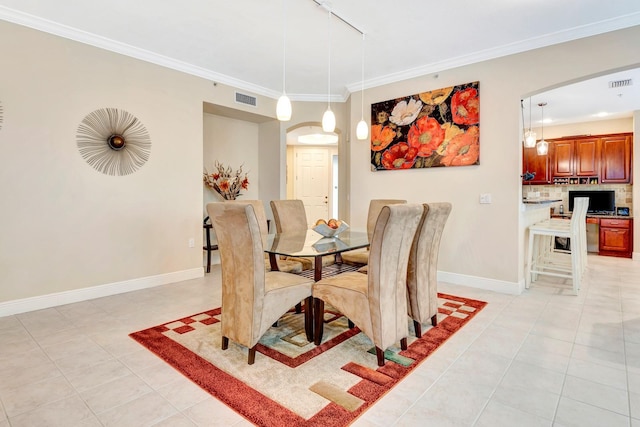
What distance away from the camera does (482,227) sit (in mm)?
3965

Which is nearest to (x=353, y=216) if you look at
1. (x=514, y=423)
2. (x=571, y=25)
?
(x=571, y=25)

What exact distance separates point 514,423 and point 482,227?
2.69 meters

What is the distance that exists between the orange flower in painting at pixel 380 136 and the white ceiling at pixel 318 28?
0.71 meters

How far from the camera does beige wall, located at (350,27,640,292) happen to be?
10.9 feet

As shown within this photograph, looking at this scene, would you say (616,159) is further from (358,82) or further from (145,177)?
(145,177)

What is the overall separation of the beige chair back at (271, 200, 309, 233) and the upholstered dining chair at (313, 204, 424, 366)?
154 centimetres

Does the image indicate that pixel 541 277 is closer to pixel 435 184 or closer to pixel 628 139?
pixel 435 184

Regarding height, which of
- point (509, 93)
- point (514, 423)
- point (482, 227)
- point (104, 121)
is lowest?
point (514, 423)

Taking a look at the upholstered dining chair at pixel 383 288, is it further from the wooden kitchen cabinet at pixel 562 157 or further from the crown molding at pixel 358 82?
the wooden kitchen cabinet at pixel 562 157

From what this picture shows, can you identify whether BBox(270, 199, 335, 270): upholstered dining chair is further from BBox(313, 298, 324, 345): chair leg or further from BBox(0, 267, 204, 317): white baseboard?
BBox(0, 267, 204, 317): white baseboard

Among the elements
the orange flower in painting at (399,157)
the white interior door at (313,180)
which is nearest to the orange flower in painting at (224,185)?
the orange flower in painting at (399,157)

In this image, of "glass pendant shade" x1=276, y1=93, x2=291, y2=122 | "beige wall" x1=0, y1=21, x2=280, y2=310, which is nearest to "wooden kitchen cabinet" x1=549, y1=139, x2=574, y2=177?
"glass pendant shade" x1=276, y1=93, x2=291, y2=122

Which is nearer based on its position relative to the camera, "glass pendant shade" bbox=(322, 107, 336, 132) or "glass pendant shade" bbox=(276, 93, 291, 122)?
"glass pendant shade" bbox=(276, 93, 291, 122)

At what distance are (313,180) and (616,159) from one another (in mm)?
6480
